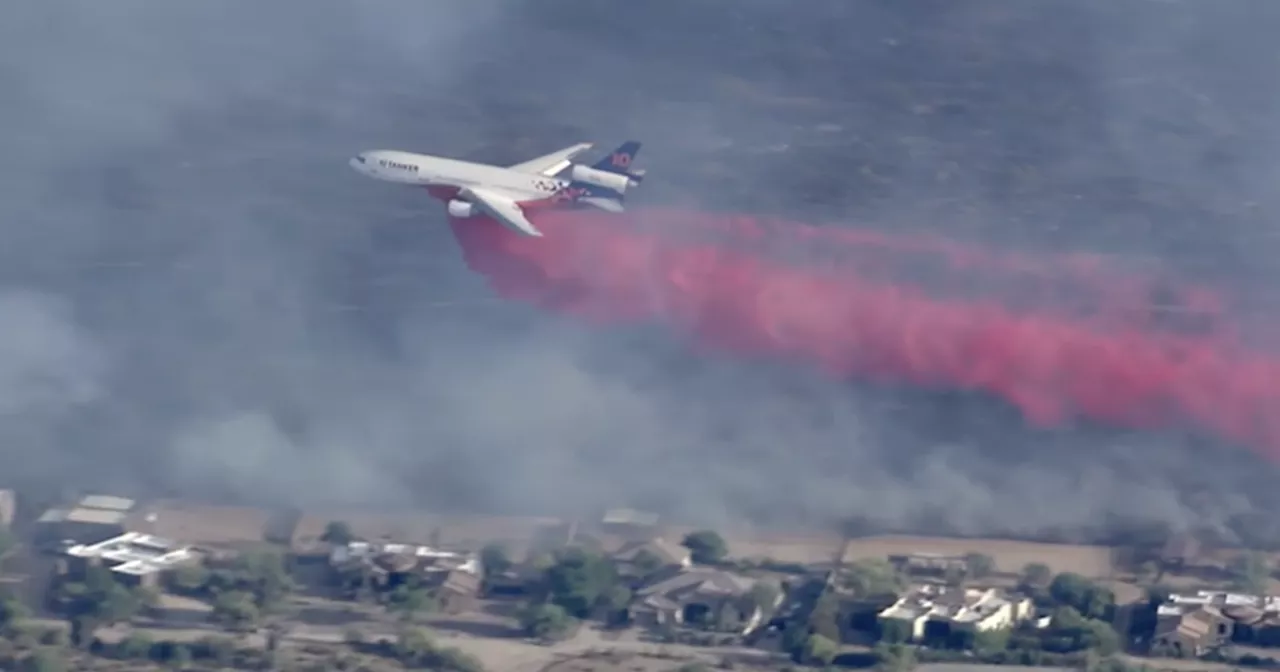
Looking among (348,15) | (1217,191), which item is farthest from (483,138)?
(1217,191)

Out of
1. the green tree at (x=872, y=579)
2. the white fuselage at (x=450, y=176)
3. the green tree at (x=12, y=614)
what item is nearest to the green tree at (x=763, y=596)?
the green tree at (x=872, y=579)

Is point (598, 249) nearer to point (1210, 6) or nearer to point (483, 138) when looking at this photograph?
point (483, 138)

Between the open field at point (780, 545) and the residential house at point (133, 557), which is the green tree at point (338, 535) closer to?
the residential house at point (133, 557)

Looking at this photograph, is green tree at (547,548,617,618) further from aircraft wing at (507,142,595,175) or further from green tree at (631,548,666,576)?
aircraft wing at (507,142,595,175)

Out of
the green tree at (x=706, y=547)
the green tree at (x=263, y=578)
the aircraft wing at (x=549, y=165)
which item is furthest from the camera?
the aircraft wing at (x=549, y=165)

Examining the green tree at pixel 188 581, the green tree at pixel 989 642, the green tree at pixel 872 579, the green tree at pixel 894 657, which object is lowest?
the green tree at pixel 894 657

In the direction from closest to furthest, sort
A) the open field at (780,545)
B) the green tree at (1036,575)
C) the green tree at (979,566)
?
the green tree at (1036,575) < the green tree at (979,566) < the open field at (780,545)

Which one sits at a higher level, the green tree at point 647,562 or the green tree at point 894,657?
the green tree at point 647,562

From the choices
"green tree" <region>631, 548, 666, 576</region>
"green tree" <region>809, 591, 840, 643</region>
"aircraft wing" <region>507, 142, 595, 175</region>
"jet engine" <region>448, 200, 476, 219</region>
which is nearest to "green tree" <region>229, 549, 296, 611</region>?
"green tree" <region>631, 548, 666, 576</region>

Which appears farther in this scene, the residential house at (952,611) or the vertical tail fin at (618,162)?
the vertical tail fin at (618,162)
